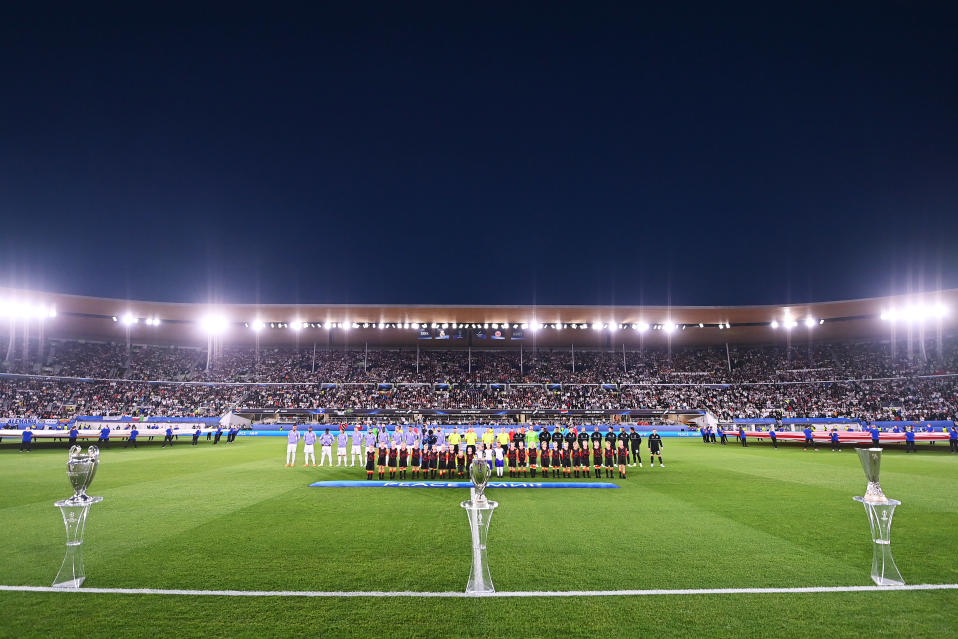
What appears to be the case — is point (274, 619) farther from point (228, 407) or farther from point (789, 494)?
point (228, 407)

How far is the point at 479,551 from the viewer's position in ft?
17.0

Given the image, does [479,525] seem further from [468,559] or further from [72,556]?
[72,556]

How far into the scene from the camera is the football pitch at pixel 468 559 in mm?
4375

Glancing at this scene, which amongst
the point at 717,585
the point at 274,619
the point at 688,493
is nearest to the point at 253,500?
the point at 274,619

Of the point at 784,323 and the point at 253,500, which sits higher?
the point at 784,323

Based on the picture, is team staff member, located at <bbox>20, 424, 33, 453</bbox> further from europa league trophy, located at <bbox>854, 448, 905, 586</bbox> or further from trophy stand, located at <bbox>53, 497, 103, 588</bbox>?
europa league trophy, located at <bbox>854, 448, 905, 586</bbox>

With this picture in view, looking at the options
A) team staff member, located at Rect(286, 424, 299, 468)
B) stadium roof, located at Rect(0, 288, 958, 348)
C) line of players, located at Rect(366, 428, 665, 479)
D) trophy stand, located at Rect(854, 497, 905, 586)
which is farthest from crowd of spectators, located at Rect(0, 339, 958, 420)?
trophy stand, located at Rect(854, 497, 905, 586)

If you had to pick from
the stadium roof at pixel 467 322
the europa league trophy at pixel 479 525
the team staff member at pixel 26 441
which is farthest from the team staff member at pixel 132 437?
the europa league trophy at pixel 479 525

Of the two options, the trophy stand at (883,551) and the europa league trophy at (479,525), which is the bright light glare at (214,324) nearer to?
the europa league trophy at (479,525)

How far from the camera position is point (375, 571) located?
5844mm

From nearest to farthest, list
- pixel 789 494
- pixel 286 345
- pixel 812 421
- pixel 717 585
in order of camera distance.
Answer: pixel 717 585 < pixel 789 494 < pixel 812 421 < pixel 286 345

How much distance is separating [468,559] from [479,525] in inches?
55.4

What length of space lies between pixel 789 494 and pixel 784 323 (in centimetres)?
4231

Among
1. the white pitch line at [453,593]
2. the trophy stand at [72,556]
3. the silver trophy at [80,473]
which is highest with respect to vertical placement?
the silver trophy at [80,473]
